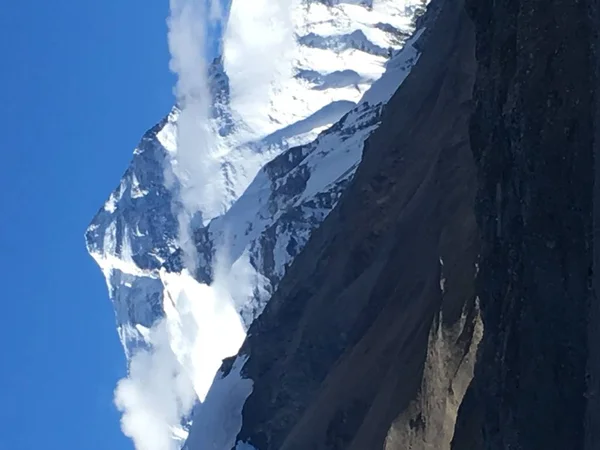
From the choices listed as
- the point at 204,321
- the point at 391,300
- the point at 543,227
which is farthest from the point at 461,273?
the point at 204,321

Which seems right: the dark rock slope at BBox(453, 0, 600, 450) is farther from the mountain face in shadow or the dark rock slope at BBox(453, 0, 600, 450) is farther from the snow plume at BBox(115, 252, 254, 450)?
the snow plume at BBox(115, 252, 254, 450)

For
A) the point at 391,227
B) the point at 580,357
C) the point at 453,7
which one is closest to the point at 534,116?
the point at 580,357

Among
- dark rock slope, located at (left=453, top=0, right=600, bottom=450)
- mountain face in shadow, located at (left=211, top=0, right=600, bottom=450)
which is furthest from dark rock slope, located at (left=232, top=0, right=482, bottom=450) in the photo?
dark rock slope, located at (left=453, top=0, right=600, bottom=450)

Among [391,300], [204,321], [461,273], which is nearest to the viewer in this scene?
[461,273]

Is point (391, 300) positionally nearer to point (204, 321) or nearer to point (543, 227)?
point (543, 227)

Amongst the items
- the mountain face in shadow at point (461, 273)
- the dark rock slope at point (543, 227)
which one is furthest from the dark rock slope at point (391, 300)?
the dark rock slope at point (543, 227)

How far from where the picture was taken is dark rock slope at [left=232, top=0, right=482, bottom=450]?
29.9 m

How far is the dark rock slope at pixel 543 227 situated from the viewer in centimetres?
1264

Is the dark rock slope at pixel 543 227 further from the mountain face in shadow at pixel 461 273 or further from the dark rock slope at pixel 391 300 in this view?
the dark rock slope at pixel 391 300

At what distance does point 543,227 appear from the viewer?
1343cm

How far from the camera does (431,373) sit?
29.5 meters

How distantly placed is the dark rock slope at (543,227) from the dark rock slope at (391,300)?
1231 cm

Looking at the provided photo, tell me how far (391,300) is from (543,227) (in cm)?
2771

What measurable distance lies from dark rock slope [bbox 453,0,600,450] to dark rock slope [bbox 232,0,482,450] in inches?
485
